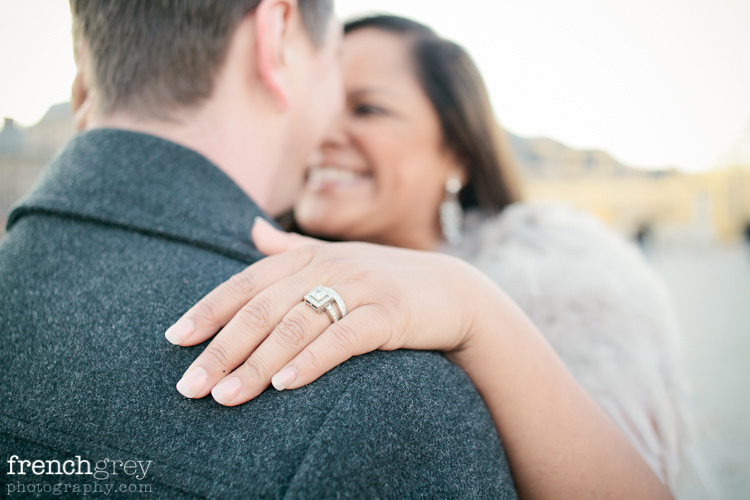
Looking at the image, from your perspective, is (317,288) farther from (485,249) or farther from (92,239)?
(485,249)

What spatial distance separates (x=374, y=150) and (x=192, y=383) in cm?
237

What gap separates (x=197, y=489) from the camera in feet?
2.44

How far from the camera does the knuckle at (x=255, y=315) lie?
0.88 m

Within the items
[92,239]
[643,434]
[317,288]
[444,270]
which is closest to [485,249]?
[643,434]

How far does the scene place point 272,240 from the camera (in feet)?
3.84

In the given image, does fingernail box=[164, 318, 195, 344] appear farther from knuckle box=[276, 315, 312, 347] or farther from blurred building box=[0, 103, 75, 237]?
blurred building box=[0, 103, 75, 237]

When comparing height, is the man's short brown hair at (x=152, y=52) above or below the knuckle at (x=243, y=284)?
above

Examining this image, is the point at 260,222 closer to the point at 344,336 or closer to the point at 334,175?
the point at 344,336

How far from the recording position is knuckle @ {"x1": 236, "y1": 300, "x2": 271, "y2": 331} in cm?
88

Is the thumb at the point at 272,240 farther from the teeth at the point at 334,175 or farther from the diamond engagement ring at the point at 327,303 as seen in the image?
the teeth at the point at 334,175

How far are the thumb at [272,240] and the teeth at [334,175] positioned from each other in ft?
6.33

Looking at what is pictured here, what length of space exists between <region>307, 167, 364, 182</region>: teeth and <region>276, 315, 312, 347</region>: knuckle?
2272 mm

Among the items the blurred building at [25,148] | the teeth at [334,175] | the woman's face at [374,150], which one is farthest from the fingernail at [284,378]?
the teeth at [334,175]

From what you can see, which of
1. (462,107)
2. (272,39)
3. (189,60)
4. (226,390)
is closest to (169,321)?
(226,390)
